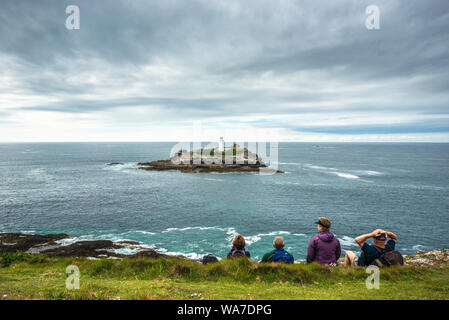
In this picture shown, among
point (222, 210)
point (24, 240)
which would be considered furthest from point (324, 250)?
point (222, 210)

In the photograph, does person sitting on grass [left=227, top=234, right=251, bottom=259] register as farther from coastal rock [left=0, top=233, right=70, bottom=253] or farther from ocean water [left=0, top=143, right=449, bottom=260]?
coastal rock [left=0, top=233, right=70, bottom=253]

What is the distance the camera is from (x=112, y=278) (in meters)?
9.27

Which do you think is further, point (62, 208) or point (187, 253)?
point (62, 208)

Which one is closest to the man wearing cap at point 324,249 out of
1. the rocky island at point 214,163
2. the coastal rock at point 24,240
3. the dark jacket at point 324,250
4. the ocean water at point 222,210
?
the dark jacket at point 324,250

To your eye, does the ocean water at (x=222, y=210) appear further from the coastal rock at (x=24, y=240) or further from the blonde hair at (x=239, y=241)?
the blonde hair at (x=239, y=241)

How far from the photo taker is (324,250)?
8.95 m

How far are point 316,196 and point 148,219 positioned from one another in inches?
1293

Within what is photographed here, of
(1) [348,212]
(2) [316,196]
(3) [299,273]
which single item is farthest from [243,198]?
(3) [299,273]

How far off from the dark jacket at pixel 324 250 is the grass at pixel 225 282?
1.18 ft

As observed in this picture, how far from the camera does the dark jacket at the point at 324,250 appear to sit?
8.73 metres

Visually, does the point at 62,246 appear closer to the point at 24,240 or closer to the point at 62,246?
the point at 62,246
